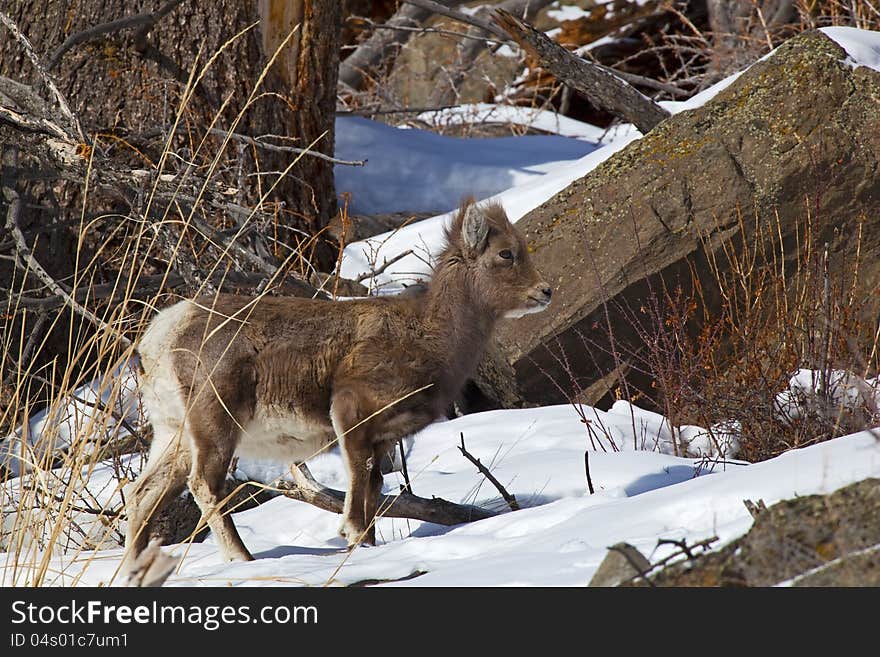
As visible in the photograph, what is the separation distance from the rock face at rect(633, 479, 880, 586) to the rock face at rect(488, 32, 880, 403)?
14.1 feet

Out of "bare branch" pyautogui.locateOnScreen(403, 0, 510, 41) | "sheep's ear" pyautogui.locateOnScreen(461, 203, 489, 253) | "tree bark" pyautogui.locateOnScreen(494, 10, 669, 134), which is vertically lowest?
"sheep's ear" pyautogui.locateOnScreen(461, 203, 489, 253)

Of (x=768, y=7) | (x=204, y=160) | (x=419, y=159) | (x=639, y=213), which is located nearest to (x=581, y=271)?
(x=639, y=213)

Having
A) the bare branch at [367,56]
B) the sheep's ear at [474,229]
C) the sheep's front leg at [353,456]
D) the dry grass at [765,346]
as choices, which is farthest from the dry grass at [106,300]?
the bare branch at [367,56]

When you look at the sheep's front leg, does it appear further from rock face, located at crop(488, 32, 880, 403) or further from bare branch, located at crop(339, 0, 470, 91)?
bare branch, located at crop(339, 0, 470, 91)

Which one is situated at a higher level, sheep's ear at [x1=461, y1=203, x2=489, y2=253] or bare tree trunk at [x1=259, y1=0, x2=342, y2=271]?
bare tree trunk at [x1=259, y1=0, x2=342, y2=271]

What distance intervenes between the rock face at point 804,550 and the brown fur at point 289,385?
94.6 inches

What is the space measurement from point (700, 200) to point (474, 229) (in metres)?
2.09

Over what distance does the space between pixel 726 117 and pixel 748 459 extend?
9.11 feet

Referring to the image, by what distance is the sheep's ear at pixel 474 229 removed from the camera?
6.58 meters

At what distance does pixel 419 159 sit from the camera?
36.4ft

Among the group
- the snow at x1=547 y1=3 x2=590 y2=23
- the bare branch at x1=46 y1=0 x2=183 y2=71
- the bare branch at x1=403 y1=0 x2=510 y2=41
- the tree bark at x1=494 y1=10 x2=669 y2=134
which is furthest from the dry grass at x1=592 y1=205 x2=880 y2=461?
the snow at x1=547 y1=3 x2=590 y2=23

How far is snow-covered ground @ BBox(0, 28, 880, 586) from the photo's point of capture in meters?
4.19

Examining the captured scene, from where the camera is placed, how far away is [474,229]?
6602 millimetres
